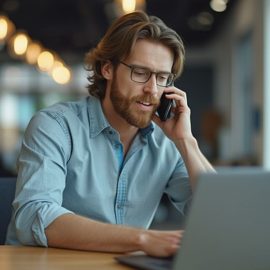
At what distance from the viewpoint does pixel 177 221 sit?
27.8 feet

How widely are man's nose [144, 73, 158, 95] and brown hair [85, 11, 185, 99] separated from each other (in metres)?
0.11

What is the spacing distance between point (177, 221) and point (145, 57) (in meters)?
6.73

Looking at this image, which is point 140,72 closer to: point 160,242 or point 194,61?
point 160,242

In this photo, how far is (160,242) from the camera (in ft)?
4.62

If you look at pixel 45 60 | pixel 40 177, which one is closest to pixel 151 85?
pixel 40 177

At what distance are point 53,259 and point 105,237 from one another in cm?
14

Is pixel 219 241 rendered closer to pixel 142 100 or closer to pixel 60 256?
pixel 60 256

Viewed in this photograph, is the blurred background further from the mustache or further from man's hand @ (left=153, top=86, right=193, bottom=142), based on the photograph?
the mustache

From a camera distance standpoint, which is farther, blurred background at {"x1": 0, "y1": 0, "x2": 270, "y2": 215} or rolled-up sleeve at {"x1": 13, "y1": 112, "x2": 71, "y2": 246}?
blurred background at {"x1": 0, "y1": 0, "x2": 270, "y2": 215}

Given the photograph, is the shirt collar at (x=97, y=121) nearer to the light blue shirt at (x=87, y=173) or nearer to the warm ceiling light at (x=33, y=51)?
the light blue shirt at (x=87, y=173)

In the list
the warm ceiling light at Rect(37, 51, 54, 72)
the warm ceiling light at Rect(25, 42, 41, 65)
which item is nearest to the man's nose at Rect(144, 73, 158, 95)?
the warm ceiling light at Rect(25, 42, 41, 65)

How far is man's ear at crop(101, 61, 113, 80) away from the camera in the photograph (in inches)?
81.0

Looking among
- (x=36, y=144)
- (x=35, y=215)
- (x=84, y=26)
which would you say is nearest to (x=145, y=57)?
(x=36, y=144)

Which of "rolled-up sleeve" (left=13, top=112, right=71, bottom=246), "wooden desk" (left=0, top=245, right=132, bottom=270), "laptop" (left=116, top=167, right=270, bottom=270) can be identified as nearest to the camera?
"laptop" (left=116, top=167, right=270, bottom=270)
